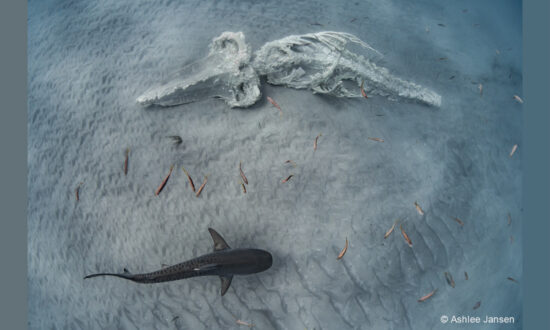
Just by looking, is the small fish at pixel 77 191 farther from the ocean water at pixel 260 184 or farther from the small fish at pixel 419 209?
the small fish at pixel 419 209

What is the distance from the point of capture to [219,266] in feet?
9.80

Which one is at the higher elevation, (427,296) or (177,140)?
(177,140)

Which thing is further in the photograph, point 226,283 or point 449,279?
Answer: point 449,279

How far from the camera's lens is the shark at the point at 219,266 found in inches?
115

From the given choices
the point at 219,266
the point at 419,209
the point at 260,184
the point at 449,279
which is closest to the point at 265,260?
the point at 219,266

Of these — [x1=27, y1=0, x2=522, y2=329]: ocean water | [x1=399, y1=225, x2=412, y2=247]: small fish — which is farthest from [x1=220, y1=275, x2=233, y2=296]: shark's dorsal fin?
[x1=399, y1=225, x2=412, y2=247]: small fish

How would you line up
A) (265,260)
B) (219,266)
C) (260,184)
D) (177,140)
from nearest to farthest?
(219,266) → (265,260) → (260,184) → (177,140)

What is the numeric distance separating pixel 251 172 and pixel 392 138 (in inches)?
75.3

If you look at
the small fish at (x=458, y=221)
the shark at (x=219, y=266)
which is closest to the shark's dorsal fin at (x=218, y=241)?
the shark at (x=219, y=266)

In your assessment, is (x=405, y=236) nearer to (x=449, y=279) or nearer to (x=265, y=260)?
(x=449, y=279)

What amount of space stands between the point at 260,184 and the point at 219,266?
1.02 m

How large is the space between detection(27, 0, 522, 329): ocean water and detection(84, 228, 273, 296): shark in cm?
17

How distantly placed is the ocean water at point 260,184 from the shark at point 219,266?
175 millimetres

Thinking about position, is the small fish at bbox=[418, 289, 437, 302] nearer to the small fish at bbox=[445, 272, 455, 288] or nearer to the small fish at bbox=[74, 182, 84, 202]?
the small fish at bbox=[445, 272, 455, 288]
